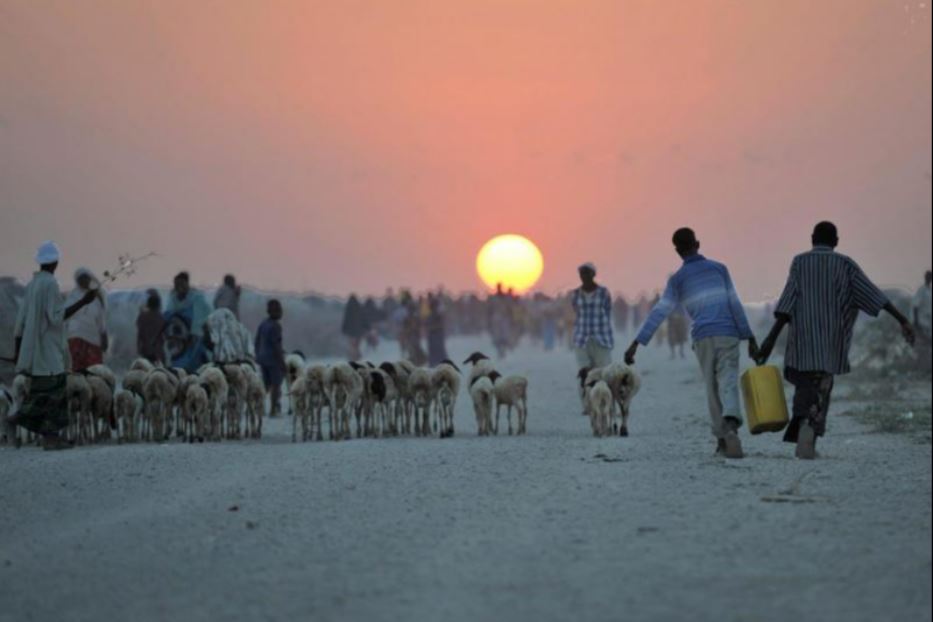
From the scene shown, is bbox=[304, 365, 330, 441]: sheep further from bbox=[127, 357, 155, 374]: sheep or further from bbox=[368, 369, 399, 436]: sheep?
bbox=[127, 357, 155, 374]: sheep

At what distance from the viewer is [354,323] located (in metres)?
45.0

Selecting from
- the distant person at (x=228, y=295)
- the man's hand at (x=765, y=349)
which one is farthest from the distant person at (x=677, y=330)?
the man's hand at (x=765, y=349)

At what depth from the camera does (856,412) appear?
2025 cm

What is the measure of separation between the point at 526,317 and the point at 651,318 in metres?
49.4

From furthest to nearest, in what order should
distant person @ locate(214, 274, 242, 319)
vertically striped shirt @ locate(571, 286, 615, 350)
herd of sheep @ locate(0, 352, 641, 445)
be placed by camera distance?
distant person @ locate(214, 274, 242, 319)
vertically striped shirt @ locate(571, 286, 615, 350)
herd of sheep @ locate(0, 352, 641, 445)

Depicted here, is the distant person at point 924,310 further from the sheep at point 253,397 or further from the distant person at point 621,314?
the distant person at point 621,314

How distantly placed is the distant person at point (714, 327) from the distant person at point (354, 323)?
31.6 m

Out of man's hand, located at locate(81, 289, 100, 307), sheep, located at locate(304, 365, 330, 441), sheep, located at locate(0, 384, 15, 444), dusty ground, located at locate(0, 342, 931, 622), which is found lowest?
dusty ground, located at locate(0, 342, 931, 622)

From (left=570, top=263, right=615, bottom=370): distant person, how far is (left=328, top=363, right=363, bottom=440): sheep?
3.60 m

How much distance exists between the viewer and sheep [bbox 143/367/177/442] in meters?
16.2

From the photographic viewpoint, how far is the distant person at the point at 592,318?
19.0m

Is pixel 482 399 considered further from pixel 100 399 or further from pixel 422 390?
pixel 100 399

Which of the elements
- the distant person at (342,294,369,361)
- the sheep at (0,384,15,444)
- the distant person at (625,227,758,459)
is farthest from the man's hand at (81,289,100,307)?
the distant person at (342,294,369,361)

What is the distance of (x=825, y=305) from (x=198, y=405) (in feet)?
23.7
